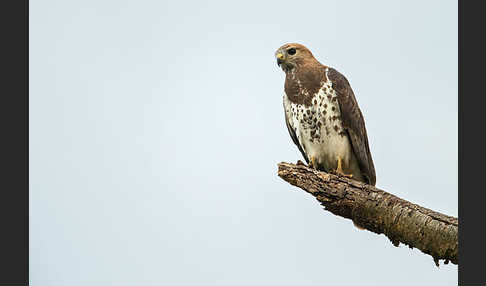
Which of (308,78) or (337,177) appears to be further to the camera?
(308,78)

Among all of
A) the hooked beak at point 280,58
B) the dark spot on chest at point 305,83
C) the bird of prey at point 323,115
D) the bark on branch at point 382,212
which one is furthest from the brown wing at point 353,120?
the bark on branch at point 382,212

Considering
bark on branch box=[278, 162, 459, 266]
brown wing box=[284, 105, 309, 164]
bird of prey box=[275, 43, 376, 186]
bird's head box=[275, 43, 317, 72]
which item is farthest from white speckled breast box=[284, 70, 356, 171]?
bark on branch box=[278, 162, 459, 266]

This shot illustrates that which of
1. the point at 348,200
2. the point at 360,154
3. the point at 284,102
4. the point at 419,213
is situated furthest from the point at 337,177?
the point at 284,102

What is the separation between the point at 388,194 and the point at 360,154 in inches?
77.4

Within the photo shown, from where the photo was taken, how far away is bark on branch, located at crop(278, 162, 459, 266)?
608 centimetres

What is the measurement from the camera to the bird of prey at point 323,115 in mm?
8445

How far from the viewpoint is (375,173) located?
8953 mm

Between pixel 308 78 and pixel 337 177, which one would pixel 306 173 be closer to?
pixel 337 177

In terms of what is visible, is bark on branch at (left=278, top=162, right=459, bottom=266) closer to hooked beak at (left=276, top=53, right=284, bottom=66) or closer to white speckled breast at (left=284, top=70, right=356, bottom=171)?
white speckled breast at (left=284, top=70, right=356, bottom=171)

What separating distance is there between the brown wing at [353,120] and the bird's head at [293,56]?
48 centimetres

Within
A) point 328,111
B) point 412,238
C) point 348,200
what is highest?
point 328,111

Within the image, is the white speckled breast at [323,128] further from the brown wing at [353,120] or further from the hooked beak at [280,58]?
the hooked beak at [280,58]

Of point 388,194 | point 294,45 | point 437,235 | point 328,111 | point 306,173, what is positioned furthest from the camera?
point 294,45

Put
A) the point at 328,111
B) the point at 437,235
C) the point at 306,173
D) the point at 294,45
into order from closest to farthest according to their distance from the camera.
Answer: the point at 437,235 → the point at 306,173 → the point at 328,111 → the point at 294,45
